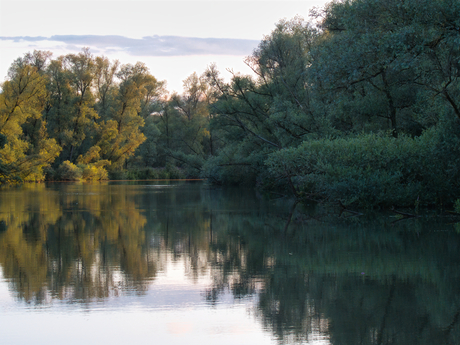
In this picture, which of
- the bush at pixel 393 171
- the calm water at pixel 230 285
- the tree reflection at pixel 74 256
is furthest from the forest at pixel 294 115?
the tree reflection at pixel 74 256

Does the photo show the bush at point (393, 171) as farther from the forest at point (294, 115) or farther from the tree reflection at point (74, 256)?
the tree reflection at point (74, 256)

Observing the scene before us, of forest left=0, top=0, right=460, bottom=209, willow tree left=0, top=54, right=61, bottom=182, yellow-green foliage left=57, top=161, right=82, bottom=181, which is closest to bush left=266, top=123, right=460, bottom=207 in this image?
forest left=0, top=0, right=460, bottom=209

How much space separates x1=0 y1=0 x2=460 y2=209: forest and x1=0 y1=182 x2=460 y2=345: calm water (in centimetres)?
447

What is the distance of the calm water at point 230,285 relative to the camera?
4.90 m

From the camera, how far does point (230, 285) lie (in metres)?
6.83

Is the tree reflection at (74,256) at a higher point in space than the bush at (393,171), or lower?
lower

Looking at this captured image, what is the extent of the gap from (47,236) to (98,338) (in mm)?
7185

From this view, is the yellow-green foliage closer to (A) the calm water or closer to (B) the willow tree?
(B) the willow tree

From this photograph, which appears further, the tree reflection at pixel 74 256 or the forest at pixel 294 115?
the forest at pixel 294 115

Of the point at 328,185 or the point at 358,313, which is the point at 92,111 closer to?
the point at 328,185

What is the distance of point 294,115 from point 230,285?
21.3m

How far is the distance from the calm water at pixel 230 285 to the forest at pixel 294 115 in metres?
4.47

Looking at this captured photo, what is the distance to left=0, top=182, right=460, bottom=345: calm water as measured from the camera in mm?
4902

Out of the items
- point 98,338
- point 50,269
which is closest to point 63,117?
point 50,269
